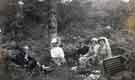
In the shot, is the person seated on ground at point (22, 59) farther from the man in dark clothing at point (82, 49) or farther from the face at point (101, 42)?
the face at point (101, 42)

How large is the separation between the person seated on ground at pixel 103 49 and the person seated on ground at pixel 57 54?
0.69m

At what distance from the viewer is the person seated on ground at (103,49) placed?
17.3ft

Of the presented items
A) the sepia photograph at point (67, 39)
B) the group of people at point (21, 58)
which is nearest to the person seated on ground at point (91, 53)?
the sepia photograph at point (67, 39)

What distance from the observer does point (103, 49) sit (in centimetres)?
533

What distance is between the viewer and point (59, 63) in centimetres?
534

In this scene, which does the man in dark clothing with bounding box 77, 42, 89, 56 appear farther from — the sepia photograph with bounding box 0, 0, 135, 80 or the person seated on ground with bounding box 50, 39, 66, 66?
the person seated on ground with bounding box 50, 39, 66, 66

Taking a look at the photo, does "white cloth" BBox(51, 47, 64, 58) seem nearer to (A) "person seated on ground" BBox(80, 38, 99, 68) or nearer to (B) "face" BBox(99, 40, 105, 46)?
(A) "person seated on ground" BBox(80, 38, 99, 68)

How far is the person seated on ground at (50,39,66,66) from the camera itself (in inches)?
209

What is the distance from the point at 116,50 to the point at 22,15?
6.16ft

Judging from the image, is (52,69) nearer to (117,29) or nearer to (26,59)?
(26,59)

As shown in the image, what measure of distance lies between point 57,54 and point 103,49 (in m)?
0.88

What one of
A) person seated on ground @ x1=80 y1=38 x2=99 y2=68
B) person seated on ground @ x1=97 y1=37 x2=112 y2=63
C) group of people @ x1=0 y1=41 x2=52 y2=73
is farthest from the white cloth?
person seated on ground @ x1=97 y1=37 x2=112 y2=63

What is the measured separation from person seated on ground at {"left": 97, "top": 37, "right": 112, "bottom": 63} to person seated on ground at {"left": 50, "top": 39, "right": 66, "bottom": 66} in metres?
0.69

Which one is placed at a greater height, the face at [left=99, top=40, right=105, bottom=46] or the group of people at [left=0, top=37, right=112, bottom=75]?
the face at [left=99, top=40, right=105, bottom=46]
